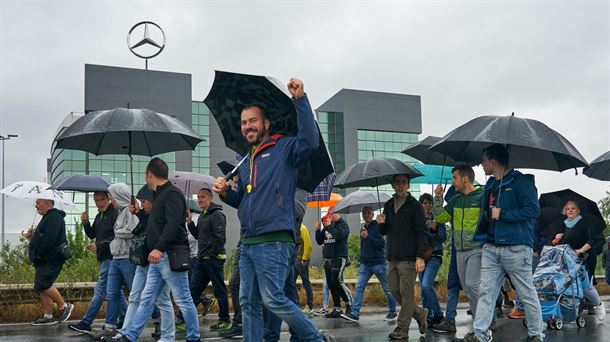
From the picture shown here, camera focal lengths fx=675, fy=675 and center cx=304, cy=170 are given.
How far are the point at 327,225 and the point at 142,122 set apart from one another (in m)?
5.32

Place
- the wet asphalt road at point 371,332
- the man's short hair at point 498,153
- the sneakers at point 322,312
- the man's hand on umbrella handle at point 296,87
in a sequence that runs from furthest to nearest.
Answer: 1. the sneakers at point 322,312
2. the wet asphalt road at point 371,332
3. the man's short hair at point 498,153
4. the man's hand on umbrella handle at point 296,87

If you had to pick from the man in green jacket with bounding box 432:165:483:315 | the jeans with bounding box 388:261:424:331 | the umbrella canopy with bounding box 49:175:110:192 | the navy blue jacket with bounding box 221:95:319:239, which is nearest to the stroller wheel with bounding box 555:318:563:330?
the man in green jacket with bounding box 432:165:483:315

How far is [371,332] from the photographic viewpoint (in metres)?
9.18

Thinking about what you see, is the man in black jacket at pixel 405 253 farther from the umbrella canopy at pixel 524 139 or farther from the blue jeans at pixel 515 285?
the umbrella canopy at pixel 524 139

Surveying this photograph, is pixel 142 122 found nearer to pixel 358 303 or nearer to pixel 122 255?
pixel 122 255

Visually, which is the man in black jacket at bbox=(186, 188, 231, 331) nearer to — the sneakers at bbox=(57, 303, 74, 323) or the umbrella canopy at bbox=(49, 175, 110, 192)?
the umbrella canopy at bbox=(49, 175, 110, 192)

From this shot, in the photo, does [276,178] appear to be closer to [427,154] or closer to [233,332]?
[233,332]

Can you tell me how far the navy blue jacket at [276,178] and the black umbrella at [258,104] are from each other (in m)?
0.22

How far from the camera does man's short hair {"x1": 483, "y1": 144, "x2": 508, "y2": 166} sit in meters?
7.18

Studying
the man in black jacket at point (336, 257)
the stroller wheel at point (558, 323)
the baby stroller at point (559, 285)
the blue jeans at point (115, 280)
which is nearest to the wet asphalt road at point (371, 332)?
the stroller wheel at point (558, 323)

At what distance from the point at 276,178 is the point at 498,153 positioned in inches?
119

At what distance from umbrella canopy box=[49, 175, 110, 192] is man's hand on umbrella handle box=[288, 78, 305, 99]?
6529 millimetres

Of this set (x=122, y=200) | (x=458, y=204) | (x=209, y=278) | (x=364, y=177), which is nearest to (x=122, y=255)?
(x=122, y=200)

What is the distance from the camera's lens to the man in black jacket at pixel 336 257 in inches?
469
